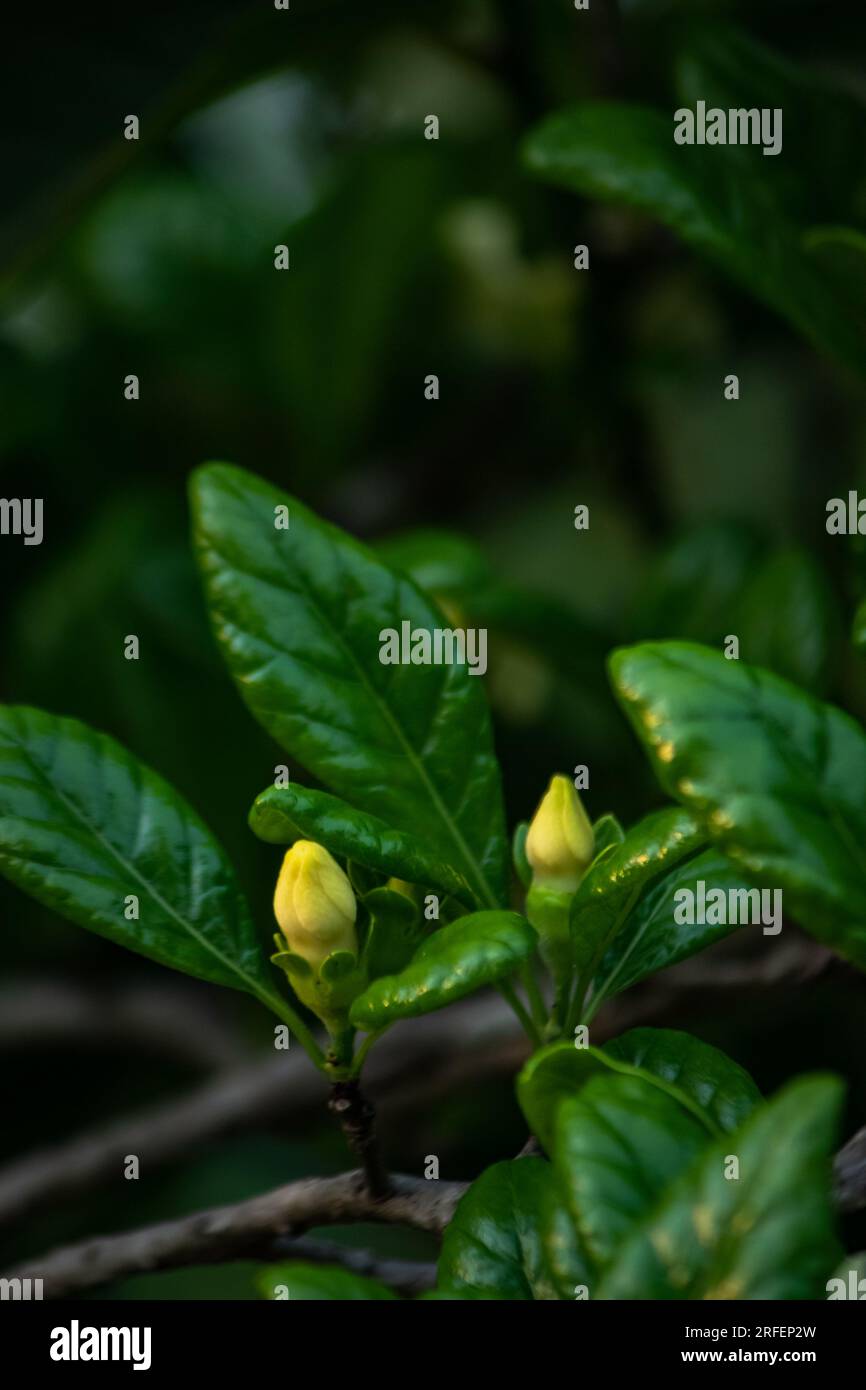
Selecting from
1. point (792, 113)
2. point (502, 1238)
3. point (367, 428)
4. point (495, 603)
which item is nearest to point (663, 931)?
point (502, 1238)

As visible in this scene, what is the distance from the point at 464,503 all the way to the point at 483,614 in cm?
87

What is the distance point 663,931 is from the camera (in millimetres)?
668

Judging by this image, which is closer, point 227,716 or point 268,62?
point 268,62

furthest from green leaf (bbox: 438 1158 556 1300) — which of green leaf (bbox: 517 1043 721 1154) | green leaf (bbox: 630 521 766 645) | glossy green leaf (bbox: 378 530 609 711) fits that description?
green leaf (bbox: 630 521 766 645)

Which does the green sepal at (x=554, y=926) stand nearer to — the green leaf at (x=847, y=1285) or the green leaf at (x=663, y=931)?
the green leaf at (x=663, y=931)

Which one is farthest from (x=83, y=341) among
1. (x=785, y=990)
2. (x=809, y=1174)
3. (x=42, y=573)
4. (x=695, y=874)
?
(x=809, y=1174)

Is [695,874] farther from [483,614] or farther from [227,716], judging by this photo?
[227,716]

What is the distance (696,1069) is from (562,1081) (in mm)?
80

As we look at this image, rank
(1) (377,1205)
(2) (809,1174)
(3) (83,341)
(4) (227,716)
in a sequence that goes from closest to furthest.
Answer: (2) (809,1174), (1) (377,1205), (4) (227,716), (3) (83,341)

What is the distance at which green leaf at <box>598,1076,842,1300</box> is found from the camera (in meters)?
0.45

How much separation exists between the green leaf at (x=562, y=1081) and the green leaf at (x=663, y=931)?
82mm

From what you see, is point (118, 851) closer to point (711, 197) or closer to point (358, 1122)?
point (358, 1122)

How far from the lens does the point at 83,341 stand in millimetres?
1746

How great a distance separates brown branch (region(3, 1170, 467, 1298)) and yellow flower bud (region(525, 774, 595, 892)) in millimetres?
149
